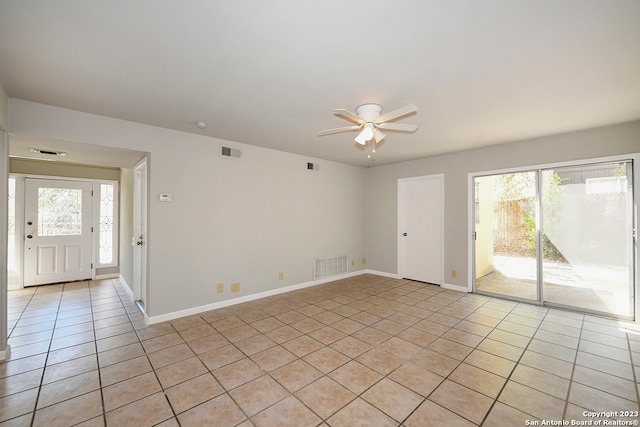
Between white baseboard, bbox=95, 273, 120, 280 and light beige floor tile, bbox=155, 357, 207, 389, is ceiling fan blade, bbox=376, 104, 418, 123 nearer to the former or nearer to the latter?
light beige floor tile, bbox=155, 357, 207, 389

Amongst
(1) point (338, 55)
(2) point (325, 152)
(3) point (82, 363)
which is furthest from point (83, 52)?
(2) point (325, 152)

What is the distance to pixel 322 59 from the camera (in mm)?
2020

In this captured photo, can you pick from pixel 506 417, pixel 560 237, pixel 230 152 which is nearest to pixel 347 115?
pixel 230 152

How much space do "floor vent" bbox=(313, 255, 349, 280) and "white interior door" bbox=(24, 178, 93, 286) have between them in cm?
469

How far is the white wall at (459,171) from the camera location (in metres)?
3.58

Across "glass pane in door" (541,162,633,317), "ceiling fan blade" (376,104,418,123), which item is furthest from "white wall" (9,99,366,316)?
"glass pane in door" (541,162,633,317)

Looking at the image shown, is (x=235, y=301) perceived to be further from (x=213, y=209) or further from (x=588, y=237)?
(x=588, y=237)

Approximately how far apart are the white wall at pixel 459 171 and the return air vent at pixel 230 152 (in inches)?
130

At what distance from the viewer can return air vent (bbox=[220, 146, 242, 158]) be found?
4.05 m

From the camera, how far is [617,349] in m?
2.77

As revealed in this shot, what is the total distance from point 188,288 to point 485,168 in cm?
508

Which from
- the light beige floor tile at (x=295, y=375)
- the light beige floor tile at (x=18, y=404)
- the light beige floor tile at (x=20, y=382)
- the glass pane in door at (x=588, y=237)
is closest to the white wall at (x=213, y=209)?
the light beige floor tile at (x=20, y=382)

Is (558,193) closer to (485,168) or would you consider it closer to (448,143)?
(485,168)

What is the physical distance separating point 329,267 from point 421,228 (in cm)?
206
